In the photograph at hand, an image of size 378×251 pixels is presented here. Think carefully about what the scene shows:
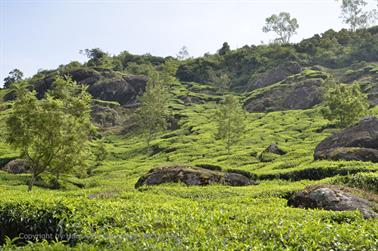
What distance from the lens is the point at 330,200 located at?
65.0 feet

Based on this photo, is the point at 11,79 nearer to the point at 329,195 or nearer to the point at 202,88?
the point at 202,88

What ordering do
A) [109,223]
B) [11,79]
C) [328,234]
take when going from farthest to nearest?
[11,79] → [109,223] → [328,234]

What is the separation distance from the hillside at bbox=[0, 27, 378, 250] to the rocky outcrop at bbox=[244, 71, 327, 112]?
327 mm

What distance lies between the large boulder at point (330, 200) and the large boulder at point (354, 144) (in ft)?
53.3

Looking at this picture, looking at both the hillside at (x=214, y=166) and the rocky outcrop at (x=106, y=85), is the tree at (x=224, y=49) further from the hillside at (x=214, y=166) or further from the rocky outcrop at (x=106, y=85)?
the rocky outcrop at (x=106, y=85)

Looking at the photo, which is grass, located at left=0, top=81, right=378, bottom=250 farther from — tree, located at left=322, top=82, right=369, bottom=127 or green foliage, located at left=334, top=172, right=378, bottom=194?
tree, located at left=322, top=82, right=369, bottom=127

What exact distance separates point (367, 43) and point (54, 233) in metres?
142

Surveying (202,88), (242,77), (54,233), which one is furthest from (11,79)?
(54,233)

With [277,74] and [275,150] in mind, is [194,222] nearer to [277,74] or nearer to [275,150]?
[275,150]

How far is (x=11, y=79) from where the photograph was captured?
165125 millimetres

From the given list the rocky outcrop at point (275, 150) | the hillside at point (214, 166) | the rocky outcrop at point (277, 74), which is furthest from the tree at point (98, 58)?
the rocky outcrop at point (275, 150)

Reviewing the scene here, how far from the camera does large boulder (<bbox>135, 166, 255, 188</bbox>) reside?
109ft

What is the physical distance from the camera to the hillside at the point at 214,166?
11898mm

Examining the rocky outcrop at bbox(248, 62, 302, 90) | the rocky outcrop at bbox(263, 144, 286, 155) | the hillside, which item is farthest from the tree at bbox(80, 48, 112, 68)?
the rocky outcrop at bbox(263, 144, 286, 155)
